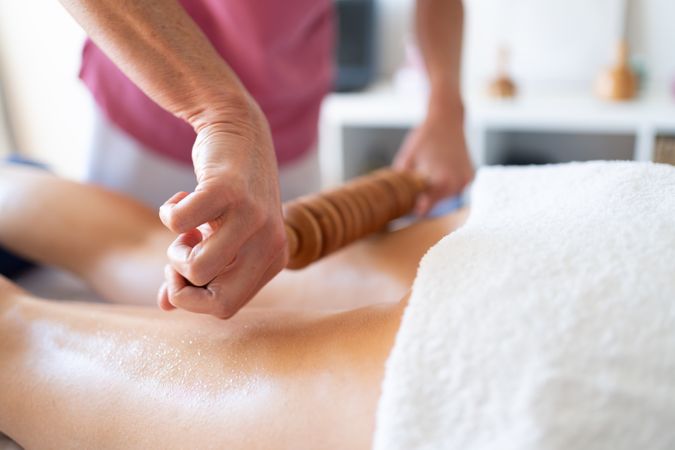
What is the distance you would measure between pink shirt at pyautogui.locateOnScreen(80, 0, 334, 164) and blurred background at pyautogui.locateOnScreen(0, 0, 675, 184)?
106 centimetres

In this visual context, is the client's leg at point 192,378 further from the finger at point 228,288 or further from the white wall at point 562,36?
the white wall at point 562,36

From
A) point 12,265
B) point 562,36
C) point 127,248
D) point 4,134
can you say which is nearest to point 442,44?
point 127,248

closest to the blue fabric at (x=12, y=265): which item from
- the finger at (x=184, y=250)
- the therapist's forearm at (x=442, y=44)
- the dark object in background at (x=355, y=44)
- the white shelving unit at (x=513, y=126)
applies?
the finger at (x=184, y=250)

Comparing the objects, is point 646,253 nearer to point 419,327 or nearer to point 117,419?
point 419,327

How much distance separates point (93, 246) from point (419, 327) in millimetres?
715

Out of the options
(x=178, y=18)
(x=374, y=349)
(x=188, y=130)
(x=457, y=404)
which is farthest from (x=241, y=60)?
(x=457, y=404)

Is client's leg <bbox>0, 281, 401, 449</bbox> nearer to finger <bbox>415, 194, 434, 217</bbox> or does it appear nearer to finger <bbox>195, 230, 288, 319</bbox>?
finger <bbox>195, 230, 288, 319</bbox>

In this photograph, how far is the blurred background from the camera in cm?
244

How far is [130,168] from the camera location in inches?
52.1

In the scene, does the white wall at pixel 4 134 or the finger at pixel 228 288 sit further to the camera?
the white wall at pixel 4 134

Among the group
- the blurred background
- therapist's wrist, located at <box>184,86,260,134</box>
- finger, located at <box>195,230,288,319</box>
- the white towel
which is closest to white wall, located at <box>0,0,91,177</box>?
the blurred background

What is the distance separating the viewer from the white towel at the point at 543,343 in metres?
0.46

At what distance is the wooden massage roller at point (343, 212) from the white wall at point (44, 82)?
1.99 metres

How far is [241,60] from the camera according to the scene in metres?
1.27
